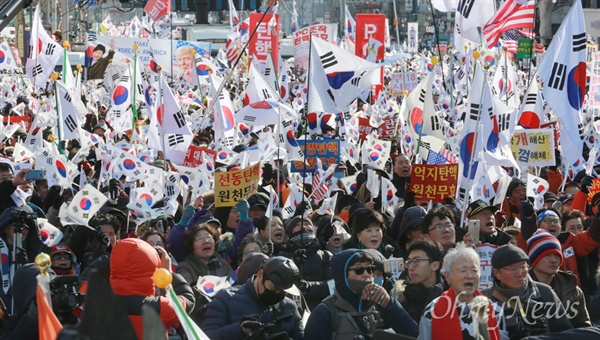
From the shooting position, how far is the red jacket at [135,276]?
456cm

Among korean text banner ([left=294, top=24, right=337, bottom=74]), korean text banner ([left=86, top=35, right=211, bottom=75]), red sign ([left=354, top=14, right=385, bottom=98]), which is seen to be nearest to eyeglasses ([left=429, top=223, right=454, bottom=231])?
korean text banner ([left=294, top=24, right=337, bottom=74])

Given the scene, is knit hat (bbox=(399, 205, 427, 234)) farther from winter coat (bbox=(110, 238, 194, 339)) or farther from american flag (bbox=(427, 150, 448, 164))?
winter coat (bbox=(110, 238, 194, 339))

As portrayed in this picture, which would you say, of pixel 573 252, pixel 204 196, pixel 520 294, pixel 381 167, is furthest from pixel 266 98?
pixel 520 294

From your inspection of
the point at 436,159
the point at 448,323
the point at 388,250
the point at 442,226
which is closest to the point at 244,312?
the point at 448,323

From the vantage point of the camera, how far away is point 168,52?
18.8m

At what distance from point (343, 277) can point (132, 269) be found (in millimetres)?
959

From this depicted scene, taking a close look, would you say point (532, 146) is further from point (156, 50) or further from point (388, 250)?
point (156, 50)

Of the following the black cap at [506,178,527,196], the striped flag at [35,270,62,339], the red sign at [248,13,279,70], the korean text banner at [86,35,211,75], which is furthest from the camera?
the red sign at [248,13,279,70]

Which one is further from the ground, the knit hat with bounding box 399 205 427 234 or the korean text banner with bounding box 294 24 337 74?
the korean text banner with bounding box 294 24 337 74

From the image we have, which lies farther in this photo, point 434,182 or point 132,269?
point 434,182

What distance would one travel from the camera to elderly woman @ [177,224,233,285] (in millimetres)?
6645

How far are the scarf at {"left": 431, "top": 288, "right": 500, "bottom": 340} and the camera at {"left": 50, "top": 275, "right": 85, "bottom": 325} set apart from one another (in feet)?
4.81

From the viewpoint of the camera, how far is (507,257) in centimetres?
513

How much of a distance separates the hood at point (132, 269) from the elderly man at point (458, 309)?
3.61 feet
